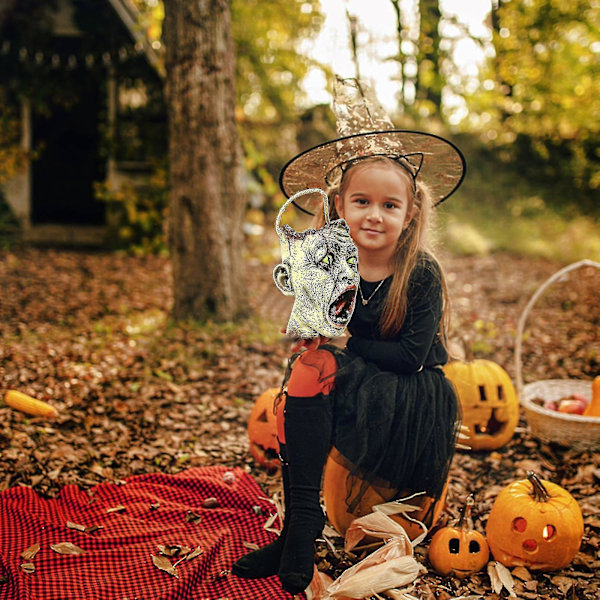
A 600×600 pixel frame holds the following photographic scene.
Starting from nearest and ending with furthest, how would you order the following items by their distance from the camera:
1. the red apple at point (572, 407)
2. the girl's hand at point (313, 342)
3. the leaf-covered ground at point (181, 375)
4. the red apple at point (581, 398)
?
the girl's hand at point (313, 342) < the leaf-covered ground at point (181, 375) < the red apple at point (572, 407) < the red apple at point (581, 398)

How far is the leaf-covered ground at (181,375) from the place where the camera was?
115 inches

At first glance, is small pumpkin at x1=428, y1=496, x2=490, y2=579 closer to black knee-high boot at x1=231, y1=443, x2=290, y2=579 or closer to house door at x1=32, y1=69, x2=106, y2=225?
Result: black knee-high boot at x1=231, y1=443, x2=290, y2=579

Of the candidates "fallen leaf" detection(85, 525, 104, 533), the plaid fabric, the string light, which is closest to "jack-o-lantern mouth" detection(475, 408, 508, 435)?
the plaid fabric

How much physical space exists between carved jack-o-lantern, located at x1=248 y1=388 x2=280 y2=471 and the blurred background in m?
5.76

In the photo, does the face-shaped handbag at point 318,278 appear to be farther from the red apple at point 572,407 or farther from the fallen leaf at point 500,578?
the red apple at point 572,407

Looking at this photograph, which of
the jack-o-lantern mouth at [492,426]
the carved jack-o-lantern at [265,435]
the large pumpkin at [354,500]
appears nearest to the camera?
the large pumpkin at [354,500]

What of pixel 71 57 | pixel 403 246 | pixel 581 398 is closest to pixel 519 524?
pixel 403 246

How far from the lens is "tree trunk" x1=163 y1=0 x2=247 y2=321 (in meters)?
5.15

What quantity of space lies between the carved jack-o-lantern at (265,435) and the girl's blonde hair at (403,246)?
0.94 metres

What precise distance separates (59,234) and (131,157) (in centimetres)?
190

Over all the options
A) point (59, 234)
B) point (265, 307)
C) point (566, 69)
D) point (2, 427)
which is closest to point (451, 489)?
point (2, 427)

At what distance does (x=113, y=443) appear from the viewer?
335cm

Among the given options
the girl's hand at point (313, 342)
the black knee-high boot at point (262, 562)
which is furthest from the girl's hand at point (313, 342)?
the black knee-high boot at point (262, 562)

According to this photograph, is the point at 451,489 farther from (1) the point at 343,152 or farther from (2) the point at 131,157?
(2) the point at 131,157
